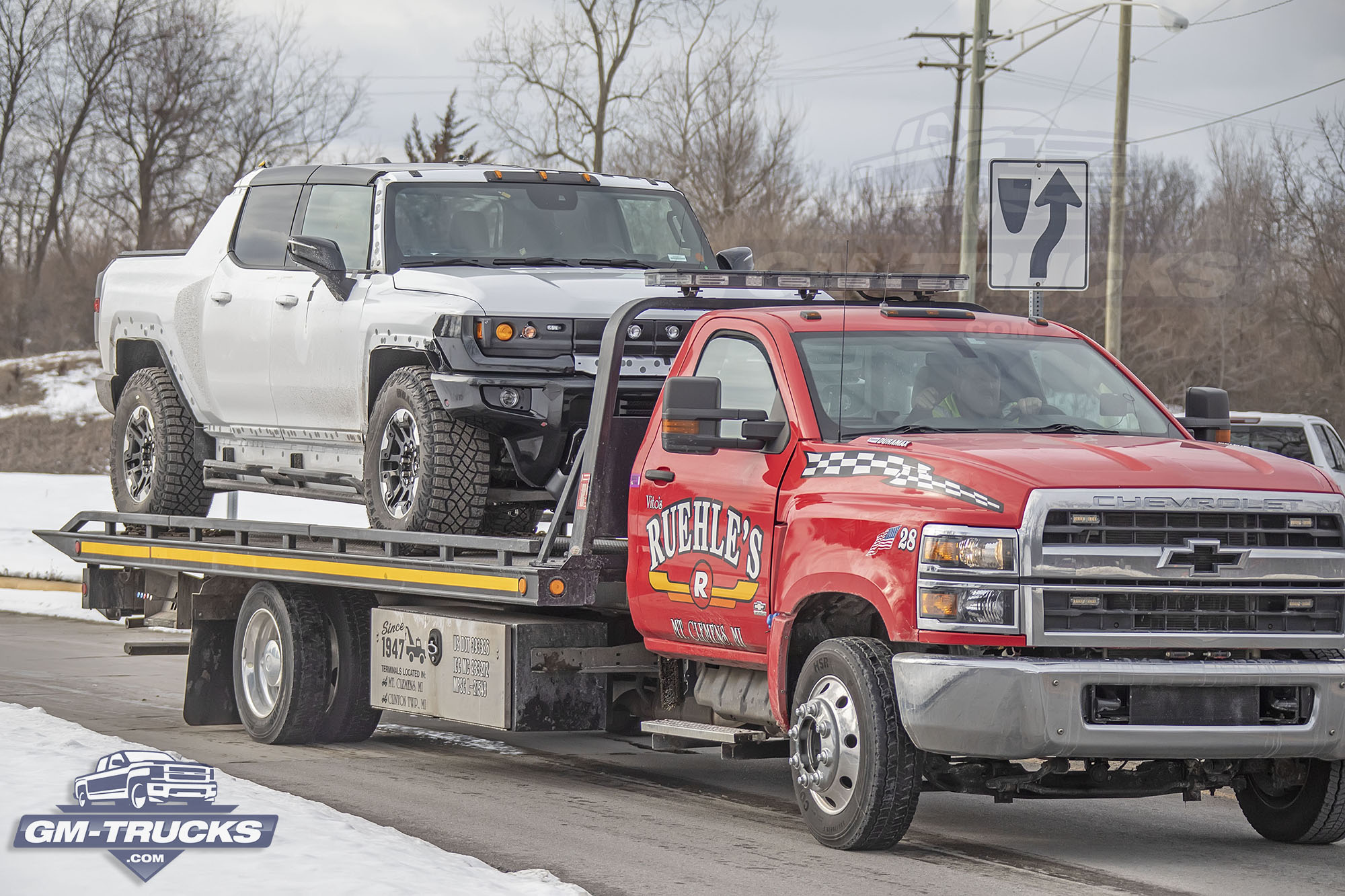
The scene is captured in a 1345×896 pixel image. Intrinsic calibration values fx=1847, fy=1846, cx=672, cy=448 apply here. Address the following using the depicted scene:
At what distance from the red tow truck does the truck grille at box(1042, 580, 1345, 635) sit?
10mm

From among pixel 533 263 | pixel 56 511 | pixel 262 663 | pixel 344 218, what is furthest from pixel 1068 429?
pixel 56 511

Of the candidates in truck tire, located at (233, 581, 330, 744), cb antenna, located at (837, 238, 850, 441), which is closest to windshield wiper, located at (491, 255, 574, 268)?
truck tire, located at (233, 581, 330, 744)

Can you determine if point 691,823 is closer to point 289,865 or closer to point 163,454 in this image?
point 289,865

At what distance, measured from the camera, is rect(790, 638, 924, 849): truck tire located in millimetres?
6848

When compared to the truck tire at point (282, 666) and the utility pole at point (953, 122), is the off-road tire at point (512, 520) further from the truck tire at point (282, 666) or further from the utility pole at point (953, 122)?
the utility pole at point (953, 122)

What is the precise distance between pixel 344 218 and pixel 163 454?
2.28 meters

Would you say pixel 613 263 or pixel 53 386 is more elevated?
pixel 613 263

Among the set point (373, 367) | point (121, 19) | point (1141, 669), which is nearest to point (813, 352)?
point (1141, 669)

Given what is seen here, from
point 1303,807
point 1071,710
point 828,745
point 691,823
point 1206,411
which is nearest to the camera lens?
point 1071,710

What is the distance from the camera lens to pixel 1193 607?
6.68 m

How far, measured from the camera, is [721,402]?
26.8 ft

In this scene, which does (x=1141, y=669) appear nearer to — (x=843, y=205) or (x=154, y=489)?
(x=154, y=489)

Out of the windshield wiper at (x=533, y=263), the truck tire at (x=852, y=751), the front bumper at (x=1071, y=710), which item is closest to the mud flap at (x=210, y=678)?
the windshield wiper at (x=533, y=263)

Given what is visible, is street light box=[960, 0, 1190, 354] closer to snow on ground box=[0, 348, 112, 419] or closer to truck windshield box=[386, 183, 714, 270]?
truck windshield box=[386, 183, 714, 270]
